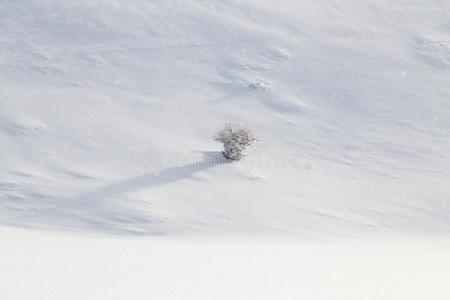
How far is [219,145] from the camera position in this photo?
1016 centimetres

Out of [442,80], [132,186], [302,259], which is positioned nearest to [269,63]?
[442,80]

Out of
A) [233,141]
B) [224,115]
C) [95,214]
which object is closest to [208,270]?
[95,214]

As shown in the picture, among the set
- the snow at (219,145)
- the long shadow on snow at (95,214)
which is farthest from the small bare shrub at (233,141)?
the long shadow on snow at (95,214)

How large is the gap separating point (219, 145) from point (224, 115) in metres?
1.20

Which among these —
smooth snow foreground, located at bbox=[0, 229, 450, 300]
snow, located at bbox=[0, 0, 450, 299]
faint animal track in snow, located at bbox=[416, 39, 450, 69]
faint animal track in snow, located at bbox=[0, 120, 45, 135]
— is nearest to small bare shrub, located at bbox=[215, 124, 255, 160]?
snow, located at bbox=[0, 0, 450, 299]

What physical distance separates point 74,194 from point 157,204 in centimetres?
108

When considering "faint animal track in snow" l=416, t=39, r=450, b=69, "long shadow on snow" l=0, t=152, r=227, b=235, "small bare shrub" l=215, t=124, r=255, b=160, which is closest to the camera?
"long shadow on snow" l=0, t=152, r=227, b=235

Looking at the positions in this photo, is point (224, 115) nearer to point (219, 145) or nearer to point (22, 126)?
point (219, 145)

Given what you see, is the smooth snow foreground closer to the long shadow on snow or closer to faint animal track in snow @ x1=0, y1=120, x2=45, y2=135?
the long shadow on snow

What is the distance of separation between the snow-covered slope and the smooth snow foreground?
116cm

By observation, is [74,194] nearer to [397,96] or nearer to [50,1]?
[397,96]

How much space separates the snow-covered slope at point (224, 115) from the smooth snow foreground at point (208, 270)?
1165 mm

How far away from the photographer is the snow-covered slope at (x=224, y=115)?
8438mm

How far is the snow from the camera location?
20.0 ft
